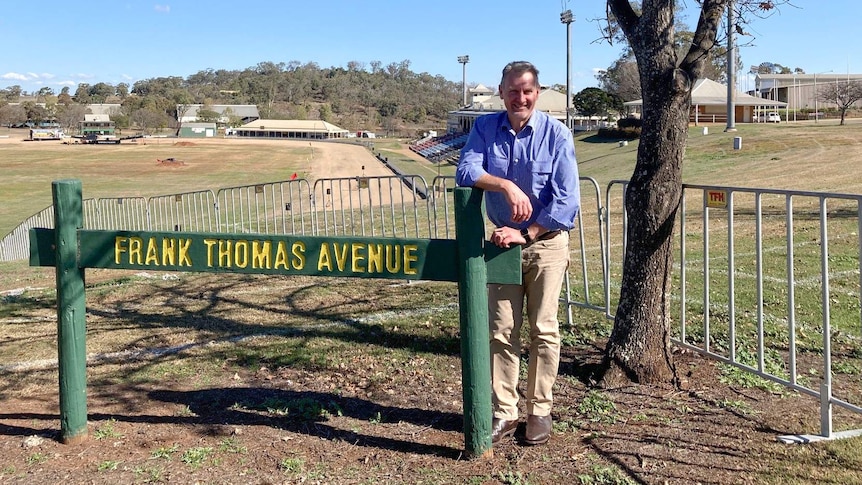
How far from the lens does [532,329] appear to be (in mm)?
4027

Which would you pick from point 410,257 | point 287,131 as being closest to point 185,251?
point 410,257

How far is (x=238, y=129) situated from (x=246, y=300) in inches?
6056

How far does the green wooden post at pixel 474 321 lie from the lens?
3662mm

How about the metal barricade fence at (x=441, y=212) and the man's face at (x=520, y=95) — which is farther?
the metal barricade fence at (x=441, y=212)

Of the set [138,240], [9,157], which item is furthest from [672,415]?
[9,157]

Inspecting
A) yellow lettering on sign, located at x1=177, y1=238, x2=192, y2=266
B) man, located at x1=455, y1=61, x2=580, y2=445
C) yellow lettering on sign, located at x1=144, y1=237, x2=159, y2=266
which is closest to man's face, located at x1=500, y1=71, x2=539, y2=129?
man, located at x1=455, y1=61, x2=580, y2=445

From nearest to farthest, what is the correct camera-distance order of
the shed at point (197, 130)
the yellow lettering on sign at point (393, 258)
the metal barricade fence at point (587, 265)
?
1. the yellow lettering on sign at point (393, 258)
2. the metal barricade fence at point (587, 265)
3. the shed at point (197, 130)

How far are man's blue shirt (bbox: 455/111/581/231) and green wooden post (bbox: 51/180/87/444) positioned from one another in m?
2.12

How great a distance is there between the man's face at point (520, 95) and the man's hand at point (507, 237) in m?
0.55

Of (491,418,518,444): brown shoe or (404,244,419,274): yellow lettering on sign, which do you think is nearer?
(404,244,419,274): yellow lettering on sign

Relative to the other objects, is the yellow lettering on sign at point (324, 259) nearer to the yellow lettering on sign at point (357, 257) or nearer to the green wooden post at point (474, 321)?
the yellow lettering on sign at point (357, 257)

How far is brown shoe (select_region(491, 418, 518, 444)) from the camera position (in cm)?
399

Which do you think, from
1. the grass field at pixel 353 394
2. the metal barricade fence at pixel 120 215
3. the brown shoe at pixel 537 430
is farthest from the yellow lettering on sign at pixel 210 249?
the metal barricade fence at pixel 120 215

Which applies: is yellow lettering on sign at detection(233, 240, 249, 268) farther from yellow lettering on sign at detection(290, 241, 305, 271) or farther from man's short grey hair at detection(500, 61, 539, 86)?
man's short grey hair at detection(500, 61, 539, 86)
